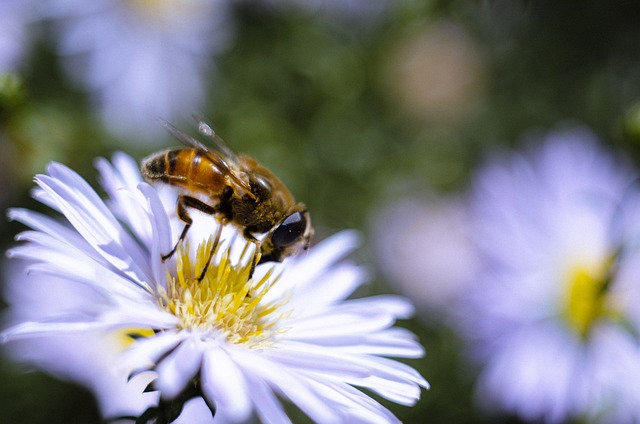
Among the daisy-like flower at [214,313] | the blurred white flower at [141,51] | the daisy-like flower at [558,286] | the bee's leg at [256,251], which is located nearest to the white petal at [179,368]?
the daisy-like flower at [214,313]

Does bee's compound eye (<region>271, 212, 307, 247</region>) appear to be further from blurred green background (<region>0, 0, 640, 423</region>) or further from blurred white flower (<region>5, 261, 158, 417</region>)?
blurred green background (<region>0, 0, 640, 423</region>)

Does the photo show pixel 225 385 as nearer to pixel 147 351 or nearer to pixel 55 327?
pixel 147 351

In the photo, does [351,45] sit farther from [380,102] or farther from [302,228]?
[302,228]

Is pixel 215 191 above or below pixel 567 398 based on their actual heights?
below

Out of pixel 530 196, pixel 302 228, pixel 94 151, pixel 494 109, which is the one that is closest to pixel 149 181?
pixel 302 228

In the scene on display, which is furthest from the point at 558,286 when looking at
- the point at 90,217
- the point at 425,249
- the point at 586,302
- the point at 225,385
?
the point at 225,385
